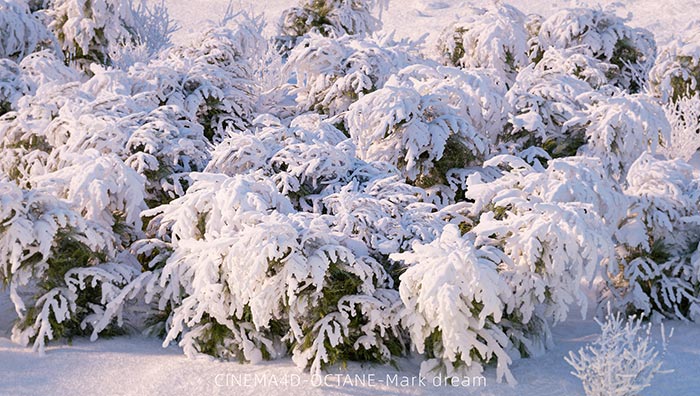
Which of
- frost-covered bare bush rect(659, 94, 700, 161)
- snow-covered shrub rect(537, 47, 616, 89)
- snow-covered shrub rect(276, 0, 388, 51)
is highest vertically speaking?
snow-covered shrub rect(537, 47, 616, 89)

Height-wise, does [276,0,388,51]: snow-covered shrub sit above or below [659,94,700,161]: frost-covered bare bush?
above

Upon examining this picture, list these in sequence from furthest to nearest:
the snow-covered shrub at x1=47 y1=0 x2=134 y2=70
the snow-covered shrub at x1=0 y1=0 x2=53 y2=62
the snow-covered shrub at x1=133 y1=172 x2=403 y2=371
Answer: the snow-covered shrub at x1=47 y1=0 x2=134 y2=70 < the snow-covered shrub at x1=0 y1=0 x2=53 y2=62 < the snow-covered shrub at x1=133 y1=172 x2=403 y2=371

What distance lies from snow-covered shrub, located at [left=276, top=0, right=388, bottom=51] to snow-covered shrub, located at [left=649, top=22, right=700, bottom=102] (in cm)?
336

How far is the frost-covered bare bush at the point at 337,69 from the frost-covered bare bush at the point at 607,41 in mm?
2506

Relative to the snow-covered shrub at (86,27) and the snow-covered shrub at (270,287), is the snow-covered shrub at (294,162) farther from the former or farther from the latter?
the snow-covered shrub at (86,27)

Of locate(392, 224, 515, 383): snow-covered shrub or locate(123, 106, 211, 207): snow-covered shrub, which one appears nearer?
locate(392, 224, 515, 383): snow-covered shrub

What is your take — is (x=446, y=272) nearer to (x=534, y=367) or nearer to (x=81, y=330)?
(x=534, y=367)

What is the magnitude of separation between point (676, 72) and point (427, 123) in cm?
401

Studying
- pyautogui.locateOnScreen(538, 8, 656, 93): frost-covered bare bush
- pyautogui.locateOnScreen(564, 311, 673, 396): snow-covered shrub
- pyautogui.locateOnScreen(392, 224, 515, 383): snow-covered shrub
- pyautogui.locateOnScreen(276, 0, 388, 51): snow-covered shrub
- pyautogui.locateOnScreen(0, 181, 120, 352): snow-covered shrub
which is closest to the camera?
pyautogui.locateOnScreen(564, 311, 673, 396): snow-covered shrub

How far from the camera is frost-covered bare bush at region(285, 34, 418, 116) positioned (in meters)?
6.55

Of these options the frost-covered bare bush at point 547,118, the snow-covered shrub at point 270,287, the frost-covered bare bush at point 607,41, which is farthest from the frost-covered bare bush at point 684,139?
the snow-covered shrub at point 270,287

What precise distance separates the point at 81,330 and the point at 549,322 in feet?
8.41

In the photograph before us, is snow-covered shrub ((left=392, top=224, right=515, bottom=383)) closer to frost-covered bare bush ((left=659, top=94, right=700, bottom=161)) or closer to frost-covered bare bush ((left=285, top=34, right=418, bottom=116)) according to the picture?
frost-covered bare bush ((left=285, top=34, right=418, bottom=116))

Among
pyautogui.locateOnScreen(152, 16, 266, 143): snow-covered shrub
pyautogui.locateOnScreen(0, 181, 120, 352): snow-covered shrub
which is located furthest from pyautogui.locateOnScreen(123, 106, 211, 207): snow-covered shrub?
pyautogui.locateOnScreen(152, 16, 266, 143): snow-covered shrub
